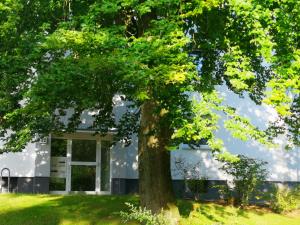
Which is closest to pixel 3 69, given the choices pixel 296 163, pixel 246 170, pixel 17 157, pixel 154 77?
pixel 154 77

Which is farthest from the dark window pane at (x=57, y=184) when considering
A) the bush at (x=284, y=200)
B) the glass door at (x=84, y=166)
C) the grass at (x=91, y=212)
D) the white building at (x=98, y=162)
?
the bush at (x=284, y=200)

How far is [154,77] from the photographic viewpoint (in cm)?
1068

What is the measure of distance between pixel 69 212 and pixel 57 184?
7.60 metres

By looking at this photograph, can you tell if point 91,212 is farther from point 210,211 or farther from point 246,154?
point 246,154

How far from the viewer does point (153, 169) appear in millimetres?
14336

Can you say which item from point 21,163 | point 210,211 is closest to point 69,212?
point 210,211

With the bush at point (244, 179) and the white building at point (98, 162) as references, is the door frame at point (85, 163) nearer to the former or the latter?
the white building at point (98, 162)

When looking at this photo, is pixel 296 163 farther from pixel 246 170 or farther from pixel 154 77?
pixel 154 77

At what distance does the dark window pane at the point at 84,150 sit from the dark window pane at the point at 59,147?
1.28ft

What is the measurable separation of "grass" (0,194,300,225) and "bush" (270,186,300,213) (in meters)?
0.30

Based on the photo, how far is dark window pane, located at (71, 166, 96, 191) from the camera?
23.4 m

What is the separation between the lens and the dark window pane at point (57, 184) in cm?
2298

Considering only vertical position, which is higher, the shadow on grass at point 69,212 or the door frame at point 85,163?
the door frame at point 85,163

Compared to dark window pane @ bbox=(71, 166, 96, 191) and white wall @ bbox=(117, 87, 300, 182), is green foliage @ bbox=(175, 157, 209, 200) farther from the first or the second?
dark window pane @ bbox=(71, 166, 96, 191)
